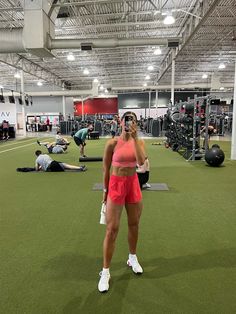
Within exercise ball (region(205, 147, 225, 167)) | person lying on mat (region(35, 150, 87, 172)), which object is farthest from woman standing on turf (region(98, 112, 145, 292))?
exercise ball (region(205, 147, 225, 167))

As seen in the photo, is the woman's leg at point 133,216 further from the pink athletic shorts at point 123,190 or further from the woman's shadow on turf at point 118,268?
the woman's shadow on turf at point 118,268

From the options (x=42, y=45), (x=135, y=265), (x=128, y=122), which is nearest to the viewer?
(x=128, y=122)

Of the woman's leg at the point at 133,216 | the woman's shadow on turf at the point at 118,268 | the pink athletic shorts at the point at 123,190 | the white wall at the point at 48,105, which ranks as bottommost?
the woman's shadow on turf at the point at 118,268

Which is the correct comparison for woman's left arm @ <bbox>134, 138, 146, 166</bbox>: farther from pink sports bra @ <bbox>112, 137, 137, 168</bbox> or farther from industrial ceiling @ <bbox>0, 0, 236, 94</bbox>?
industrial ceiling @ <bbox>0, 0, 236, 94</bbox>

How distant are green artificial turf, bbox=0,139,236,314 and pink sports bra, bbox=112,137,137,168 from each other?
1.09 metres

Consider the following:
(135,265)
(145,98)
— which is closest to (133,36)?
(135,265)

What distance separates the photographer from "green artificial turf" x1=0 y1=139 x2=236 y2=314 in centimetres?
223

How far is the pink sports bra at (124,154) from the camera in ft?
7.66

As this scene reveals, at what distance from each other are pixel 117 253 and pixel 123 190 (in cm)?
104

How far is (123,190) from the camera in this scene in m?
2.33

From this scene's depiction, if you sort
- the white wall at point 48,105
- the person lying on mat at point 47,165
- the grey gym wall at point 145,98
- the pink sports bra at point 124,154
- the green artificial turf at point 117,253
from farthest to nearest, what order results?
the white wall at point 48,105, the grey gym wall at point 145,98, the person lying on mat at point 47,165, the pink sports bra at point 124,154, the green artificial turf at point 117,253

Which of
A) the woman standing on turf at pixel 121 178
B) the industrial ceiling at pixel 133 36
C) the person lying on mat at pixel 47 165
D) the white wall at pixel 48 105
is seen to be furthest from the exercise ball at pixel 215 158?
the white wall at pixel 48 105

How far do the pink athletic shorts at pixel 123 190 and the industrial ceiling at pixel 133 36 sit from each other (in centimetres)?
Answer: 743

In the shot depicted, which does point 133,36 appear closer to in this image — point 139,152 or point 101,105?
→ point 139,152
